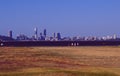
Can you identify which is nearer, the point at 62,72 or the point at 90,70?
the point at 62,72

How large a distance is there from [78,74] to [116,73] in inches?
130

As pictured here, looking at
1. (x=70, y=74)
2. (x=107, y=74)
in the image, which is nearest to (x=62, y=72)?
(x=70, y=74)

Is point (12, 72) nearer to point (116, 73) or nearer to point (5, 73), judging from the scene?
point (5, 73)

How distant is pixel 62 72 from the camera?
109 ft

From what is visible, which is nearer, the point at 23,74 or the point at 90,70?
the point at 23,74

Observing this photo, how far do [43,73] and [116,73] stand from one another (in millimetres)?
5584

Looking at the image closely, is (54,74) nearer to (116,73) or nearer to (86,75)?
(86,75)

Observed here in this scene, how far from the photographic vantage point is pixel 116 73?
34.5 metres

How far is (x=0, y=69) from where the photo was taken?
36.6 meters

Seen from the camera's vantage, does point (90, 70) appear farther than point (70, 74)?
Yes

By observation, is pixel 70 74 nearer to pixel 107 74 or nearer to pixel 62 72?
pixel 62 72

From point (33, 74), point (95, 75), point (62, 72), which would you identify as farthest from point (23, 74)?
point (95, 75)

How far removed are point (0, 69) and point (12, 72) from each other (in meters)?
2.68

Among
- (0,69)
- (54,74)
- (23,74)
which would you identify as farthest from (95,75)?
(0,69)
